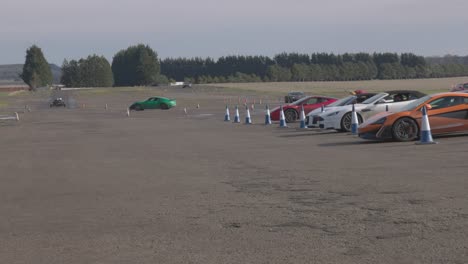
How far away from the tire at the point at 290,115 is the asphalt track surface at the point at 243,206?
1395 cm

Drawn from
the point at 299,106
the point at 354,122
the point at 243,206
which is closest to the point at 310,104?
the point at 299,106

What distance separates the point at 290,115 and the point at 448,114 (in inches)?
543

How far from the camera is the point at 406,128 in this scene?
1873 centimetres

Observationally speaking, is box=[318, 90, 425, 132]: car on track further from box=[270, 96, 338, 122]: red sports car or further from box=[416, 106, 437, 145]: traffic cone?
box=[270, 96, 338, 122]: red sports car

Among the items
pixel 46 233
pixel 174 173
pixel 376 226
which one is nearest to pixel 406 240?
pixel 376 226

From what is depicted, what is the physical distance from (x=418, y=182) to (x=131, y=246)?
17.0ft

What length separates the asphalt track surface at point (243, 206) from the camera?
7.05m

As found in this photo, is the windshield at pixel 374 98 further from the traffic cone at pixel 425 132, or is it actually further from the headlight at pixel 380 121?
the traffic cone at pixel 425 132

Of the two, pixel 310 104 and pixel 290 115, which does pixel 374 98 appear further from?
pixel 290 115

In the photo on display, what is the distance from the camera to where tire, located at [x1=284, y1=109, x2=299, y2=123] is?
107 ft

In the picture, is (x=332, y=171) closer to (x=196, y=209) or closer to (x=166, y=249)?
(x=196, y=209)

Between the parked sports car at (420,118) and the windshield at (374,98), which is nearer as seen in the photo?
the parked sports car at (420,118)

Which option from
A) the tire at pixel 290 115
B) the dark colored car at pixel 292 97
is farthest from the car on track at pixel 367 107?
the dark colored car at pixel 292 97

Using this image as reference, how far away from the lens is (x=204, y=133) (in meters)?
27.0
